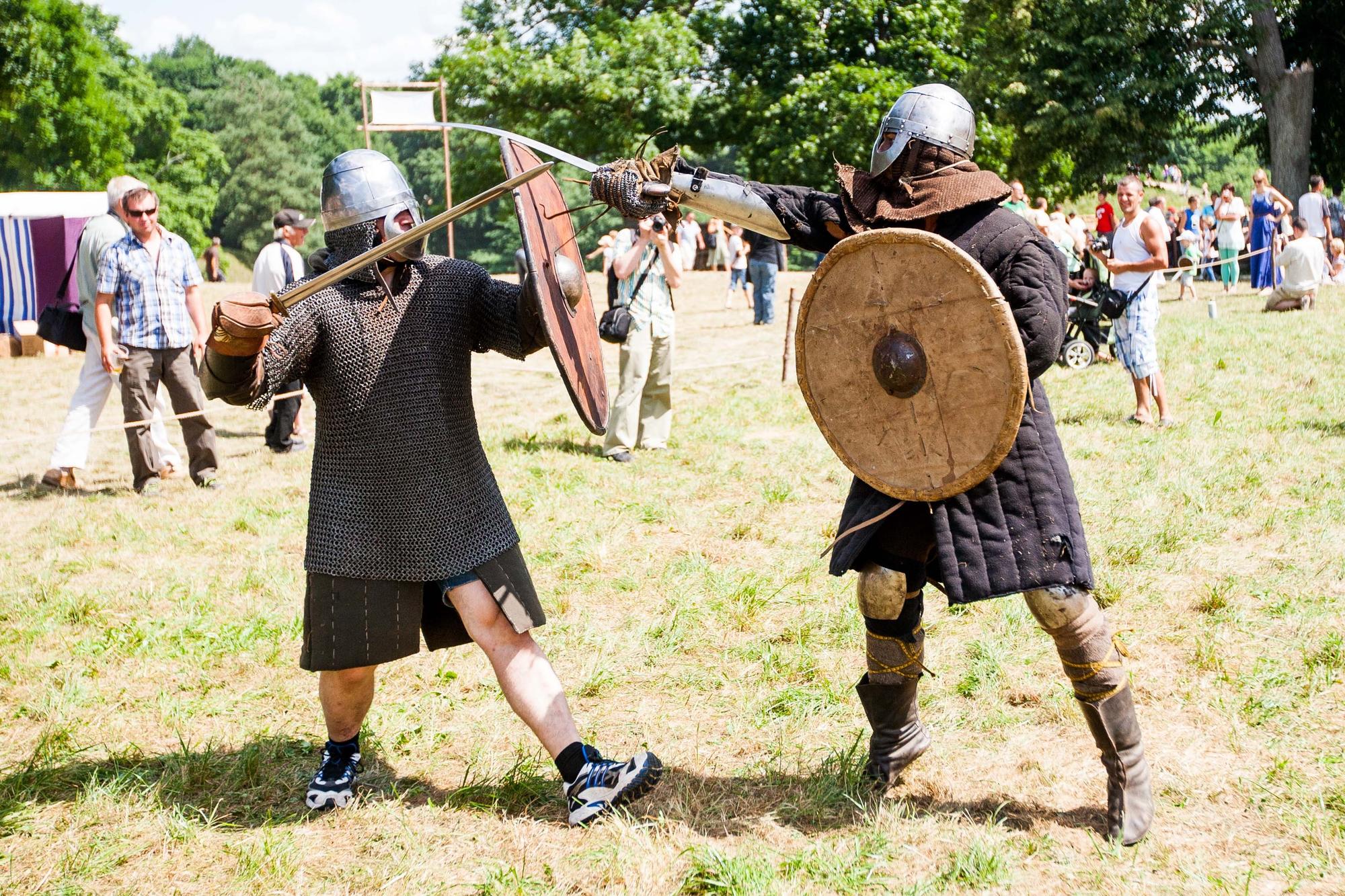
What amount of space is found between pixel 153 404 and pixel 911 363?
5457 millimetres

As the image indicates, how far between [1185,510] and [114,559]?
197 inches

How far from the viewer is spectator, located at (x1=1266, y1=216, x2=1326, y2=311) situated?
41.4 feet

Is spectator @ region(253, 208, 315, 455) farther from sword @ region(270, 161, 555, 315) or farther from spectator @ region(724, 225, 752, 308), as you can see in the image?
spectator @ region(724, 225, 752, 308)

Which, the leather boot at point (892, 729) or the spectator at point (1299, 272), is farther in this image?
the spectator at point (1299, 272)

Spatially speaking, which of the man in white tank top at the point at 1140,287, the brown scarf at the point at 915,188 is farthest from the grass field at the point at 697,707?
the brown scarf at the point at 915,188

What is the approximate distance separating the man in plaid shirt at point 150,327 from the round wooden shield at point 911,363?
488 centimetres

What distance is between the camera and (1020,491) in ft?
8.93

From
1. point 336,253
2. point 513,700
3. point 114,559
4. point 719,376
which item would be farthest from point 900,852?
point 719,376

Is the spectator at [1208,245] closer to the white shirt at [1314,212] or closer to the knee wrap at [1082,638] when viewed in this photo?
the white shirt at [1314,212]

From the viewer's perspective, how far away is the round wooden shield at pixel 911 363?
2.55 metres

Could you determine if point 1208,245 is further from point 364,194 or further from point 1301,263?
point 364,194

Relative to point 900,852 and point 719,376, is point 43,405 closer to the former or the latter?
point 719,376

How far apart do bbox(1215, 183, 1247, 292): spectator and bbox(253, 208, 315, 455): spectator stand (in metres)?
11.5

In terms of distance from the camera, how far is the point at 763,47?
23781mm
